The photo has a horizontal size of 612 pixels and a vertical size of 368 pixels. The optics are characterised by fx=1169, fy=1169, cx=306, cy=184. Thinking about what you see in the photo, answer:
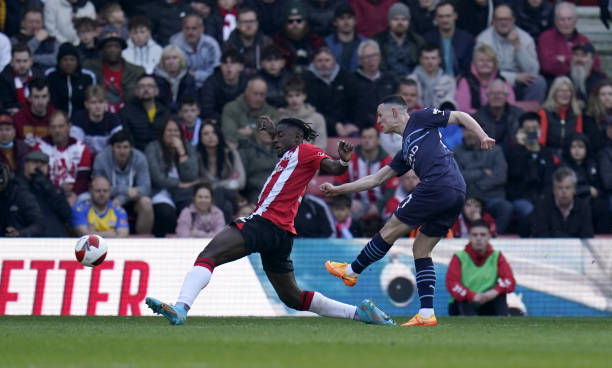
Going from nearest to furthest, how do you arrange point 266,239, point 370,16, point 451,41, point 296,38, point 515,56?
point 266,239 < point 296,38 < point 451,41 < point 515,56 < point 370,16

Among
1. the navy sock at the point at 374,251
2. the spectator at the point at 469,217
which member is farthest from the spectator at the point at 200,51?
the navy sock at the point at 374,251

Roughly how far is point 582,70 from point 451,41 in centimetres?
228

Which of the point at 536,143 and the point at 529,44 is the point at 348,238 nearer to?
the point at 536,143

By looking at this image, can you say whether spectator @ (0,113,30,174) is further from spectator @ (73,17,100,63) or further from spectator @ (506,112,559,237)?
spectator @ (506,112,559,237)

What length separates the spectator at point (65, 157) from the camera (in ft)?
54.2

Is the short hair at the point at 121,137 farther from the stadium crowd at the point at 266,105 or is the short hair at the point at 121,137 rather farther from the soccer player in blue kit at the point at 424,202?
the soccer player in blue kit at the point at 424,202

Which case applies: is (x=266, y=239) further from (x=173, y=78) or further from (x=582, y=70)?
(x=582, y=70)

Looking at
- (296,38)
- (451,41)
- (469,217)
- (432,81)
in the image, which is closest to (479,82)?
(432,81)

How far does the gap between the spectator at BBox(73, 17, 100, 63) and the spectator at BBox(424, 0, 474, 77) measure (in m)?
5.48

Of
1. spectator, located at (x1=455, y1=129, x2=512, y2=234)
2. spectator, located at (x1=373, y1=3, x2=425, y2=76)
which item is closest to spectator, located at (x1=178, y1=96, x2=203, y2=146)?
spectator, located at (x1=373, y1=3, x2=425, y2=76)

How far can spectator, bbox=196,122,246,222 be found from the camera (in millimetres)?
17062

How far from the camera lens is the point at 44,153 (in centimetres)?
1630

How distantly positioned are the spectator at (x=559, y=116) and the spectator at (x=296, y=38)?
12.7 feet

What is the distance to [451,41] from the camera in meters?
19.8
